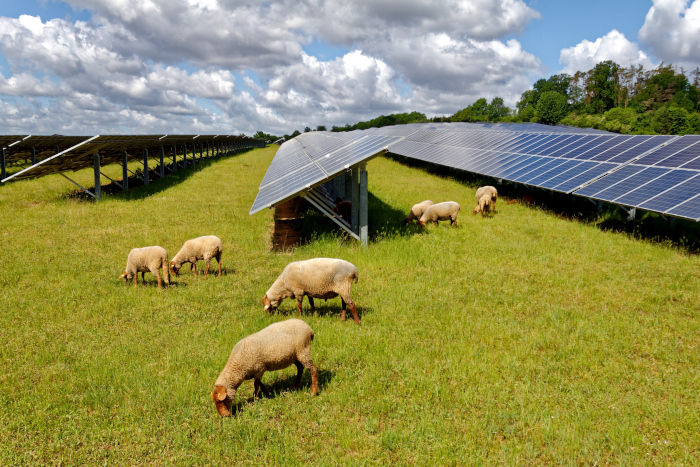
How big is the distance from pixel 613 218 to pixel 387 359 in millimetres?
14217

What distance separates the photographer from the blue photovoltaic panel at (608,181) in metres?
16.3

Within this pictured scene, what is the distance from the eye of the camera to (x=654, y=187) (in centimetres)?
1492

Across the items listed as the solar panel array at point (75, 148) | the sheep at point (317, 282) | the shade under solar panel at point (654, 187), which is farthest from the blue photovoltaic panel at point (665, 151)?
the solar panel array at point (75, 148)

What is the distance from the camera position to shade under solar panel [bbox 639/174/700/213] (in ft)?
43.0

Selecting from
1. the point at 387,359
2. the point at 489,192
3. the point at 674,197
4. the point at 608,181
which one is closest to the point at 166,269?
the point at 387,359

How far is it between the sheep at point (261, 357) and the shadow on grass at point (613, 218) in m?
12.1

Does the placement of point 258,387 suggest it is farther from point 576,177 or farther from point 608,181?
point 576,177

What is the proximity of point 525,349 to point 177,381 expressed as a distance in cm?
551

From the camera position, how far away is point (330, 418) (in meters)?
5.46

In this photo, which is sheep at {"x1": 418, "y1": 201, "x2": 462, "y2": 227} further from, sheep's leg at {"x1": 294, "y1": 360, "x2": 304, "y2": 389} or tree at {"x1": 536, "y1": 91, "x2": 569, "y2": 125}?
tree at {"x1": 536, "y1": 91, "x2": 569, "y2": 125}

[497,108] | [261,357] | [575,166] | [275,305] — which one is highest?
[497,108]

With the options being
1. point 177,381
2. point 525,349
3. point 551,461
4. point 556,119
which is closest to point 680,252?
point 525,349

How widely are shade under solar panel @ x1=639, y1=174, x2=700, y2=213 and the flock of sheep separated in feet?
35.3

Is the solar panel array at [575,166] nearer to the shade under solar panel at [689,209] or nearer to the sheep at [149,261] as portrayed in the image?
the shade under solar panel at [689,209]
